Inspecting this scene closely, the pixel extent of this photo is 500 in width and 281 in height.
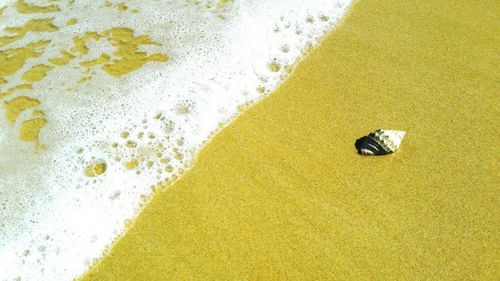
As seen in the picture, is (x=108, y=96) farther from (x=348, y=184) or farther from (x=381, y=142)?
(x=381, y=142)

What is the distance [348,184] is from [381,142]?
0.48 m

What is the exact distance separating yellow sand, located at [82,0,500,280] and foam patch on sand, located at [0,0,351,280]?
1.08 ft

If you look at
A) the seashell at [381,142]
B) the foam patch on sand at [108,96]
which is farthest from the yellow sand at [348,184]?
the foam patch on sand at [108,96]

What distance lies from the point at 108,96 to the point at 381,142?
2.89 m

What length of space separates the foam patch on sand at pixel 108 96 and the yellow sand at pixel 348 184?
0.33 m

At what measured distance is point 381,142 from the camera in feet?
12.2

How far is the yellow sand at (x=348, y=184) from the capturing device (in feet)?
10.7

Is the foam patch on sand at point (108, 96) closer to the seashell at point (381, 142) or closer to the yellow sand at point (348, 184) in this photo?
the yellow sand at point (348, 184)

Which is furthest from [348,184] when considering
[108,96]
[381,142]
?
[108,96]

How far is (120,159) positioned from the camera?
4066mm

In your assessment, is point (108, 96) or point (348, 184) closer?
point (348, 184)

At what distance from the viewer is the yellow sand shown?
326 centimetres

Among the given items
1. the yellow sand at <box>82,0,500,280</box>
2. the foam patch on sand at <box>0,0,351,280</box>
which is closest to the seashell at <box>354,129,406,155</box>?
the yellow sand at <box>82,0,500,280</box>

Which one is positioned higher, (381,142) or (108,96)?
(381,142)
